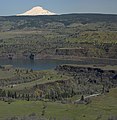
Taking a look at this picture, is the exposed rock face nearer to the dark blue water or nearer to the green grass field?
the dark blue water

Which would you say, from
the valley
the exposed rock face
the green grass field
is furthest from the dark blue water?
the green grass field

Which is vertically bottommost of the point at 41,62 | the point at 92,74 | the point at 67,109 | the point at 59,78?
the point at 41,62

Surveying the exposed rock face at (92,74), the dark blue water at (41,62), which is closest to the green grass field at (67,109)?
the exposed rock face at (92,74)

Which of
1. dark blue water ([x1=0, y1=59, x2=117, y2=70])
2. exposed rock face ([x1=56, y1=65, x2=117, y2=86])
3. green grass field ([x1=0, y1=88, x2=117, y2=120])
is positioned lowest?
dark blue water ([x1=0, y1=59, x2=117, y2=70])

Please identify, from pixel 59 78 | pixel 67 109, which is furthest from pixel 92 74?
pixel 67 109

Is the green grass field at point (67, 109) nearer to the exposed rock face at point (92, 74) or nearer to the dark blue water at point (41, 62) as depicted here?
the exposed rock face at point (92, 74)

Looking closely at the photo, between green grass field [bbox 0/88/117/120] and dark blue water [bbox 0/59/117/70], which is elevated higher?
green grass field [bbox 0/88/117/120]

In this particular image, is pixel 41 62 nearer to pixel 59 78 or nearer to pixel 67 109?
pixel 59 78

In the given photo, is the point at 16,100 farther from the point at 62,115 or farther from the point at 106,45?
the point at 106,45
